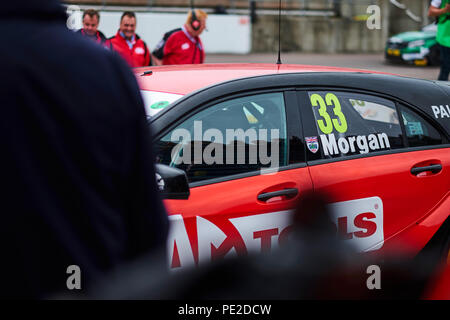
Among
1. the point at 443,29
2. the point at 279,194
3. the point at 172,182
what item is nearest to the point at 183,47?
the point at 443,29

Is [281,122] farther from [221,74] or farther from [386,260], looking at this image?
[386,260]

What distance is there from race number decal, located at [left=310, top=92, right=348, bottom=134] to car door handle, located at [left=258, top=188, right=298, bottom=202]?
41cm

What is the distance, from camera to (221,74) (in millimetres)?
3316

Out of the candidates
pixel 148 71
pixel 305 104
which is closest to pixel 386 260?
pixel 305 104

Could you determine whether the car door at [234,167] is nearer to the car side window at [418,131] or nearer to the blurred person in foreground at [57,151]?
the car side window at [418,131]

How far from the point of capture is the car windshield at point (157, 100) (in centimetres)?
293

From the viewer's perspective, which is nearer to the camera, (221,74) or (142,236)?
(142,236)

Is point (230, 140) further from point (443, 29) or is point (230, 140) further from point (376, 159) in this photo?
point (443, 29)

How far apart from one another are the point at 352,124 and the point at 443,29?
6.04 m

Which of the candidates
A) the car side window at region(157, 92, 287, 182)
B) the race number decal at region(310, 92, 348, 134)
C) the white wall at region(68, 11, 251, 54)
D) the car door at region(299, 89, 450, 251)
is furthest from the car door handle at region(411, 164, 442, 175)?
the white wall at region(68, 11, 251, 54)

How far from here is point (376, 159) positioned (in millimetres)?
3309

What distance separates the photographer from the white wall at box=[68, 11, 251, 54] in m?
20.2

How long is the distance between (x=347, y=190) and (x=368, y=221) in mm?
178

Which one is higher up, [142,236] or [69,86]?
[69,86]
